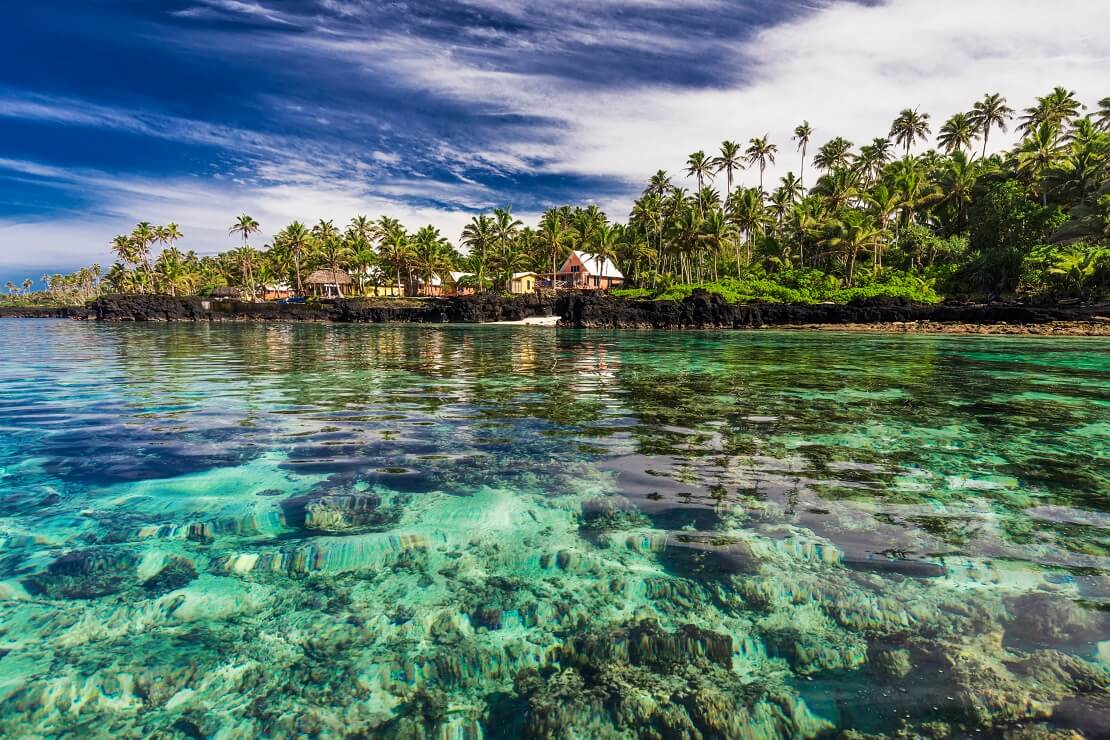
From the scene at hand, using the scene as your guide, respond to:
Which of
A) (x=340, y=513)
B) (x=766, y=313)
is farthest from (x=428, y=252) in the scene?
(x=340, y=513)

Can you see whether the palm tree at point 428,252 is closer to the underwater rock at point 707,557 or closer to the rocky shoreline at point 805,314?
the rocky shoreline at point 805,314

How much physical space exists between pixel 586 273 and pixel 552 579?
77580 mm

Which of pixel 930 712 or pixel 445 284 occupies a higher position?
pixel 445 284

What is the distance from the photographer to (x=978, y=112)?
6769cm

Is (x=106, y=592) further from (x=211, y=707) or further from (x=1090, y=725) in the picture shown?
(x=1090, y=725)

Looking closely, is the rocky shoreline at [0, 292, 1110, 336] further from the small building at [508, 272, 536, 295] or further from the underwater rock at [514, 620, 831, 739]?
the underwater rock at [514, 620, 831, 739]

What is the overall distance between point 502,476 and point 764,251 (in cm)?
7187

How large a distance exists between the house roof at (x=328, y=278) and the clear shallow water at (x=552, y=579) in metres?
85.2

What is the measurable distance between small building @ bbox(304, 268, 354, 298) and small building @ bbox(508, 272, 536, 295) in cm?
2827

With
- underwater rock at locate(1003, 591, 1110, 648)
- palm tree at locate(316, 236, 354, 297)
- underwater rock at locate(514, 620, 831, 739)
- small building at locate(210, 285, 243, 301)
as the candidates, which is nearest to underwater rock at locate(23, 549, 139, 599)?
underwater rock at locate(514, 620, 831, 739)

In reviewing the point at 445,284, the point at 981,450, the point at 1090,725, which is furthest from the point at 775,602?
the point at 445,284

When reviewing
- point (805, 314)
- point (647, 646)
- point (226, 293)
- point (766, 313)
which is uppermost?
point (226, 293)

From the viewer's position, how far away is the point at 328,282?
8781 cm

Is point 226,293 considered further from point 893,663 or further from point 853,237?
point 893,663
